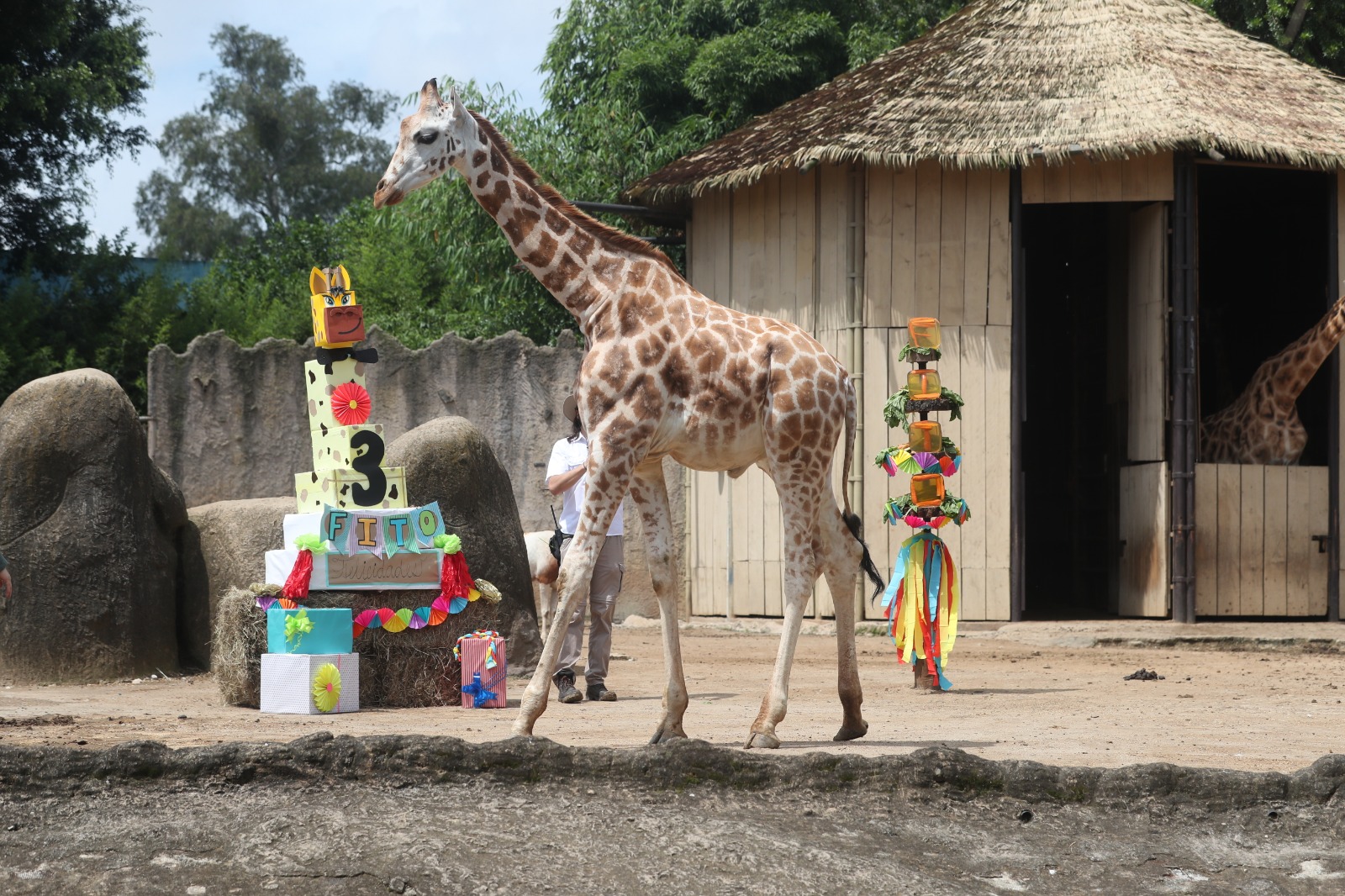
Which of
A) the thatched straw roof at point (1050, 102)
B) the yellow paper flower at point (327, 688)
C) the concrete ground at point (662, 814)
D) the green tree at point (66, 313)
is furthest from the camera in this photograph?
the green tree at point (66, 313)

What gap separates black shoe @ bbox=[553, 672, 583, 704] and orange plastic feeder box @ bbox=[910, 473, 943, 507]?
229cm

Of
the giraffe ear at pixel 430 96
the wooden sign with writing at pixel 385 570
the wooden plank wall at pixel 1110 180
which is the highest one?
the wooden plank wall at pixel 1110 180

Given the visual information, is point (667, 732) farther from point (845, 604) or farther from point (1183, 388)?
point (1183, 388)

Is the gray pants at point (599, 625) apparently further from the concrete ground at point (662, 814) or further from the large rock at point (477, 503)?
the concrete ground at point (662, 814)

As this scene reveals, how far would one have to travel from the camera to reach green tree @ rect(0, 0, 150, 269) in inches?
765

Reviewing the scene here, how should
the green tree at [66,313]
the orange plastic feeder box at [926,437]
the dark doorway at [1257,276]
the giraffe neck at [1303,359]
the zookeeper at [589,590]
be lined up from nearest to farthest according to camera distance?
the zookeeper at [589,590] < the orange plastic feeder box at [926,437] < the giraffe neck at [1303,359] < the dark doorway at [1257,276] < the green tree at [66,313]

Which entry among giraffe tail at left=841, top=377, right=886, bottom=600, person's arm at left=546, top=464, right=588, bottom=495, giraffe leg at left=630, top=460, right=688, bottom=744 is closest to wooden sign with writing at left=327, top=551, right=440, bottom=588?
person's arm at left=546, top=464, right=588, bottom=495

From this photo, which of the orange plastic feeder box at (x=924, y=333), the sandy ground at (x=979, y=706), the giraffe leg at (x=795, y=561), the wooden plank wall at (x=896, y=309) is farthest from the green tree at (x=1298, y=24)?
the giraffe leg at (x=795, y=561)

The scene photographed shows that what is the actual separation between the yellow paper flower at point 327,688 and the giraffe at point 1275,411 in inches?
338

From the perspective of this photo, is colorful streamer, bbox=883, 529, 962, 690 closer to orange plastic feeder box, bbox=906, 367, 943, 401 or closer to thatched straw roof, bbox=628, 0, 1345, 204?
orange plastic feeder box, bbox=906, 367, 943, 401

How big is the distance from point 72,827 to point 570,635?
13.8 feet

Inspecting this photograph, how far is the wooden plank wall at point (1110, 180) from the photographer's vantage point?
41.6ft

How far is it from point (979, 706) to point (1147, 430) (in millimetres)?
5553

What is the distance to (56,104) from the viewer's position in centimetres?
2012
